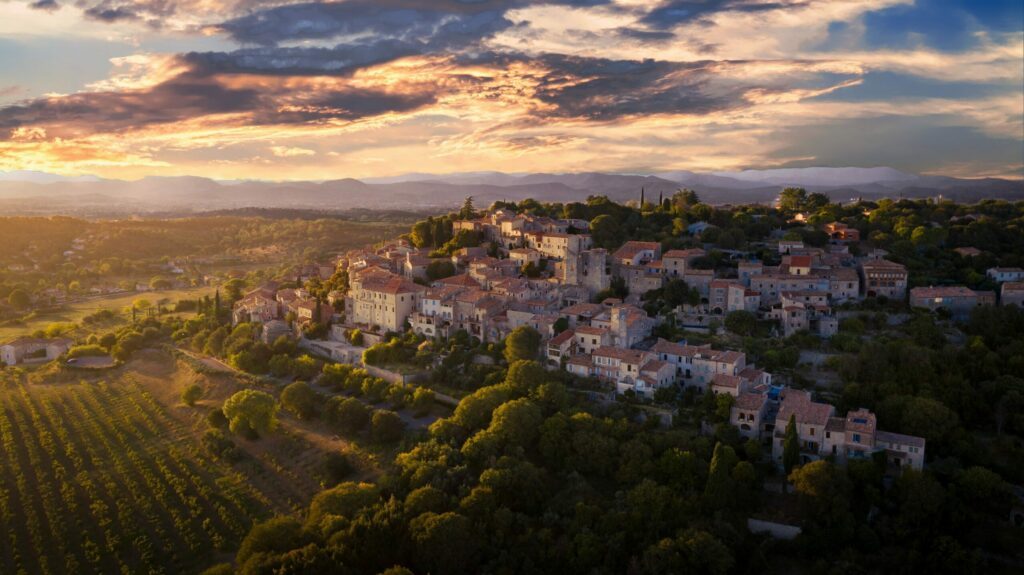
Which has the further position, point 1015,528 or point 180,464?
point 180,464

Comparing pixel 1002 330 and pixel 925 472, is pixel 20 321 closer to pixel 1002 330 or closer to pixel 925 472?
pixel 925 472

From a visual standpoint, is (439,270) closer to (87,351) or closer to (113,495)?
(113,495)

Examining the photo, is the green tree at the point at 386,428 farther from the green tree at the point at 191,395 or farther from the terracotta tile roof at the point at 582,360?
the green tree at the point at 191,395

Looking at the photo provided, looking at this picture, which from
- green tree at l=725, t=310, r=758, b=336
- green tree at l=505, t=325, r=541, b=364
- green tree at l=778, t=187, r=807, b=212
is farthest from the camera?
green tree at l=778, t=187, r=807, b=212

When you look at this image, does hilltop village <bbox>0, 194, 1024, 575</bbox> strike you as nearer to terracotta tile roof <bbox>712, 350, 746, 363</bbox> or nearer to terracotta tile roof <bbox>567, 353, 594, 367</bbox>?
terracotta tile roof <bbox>567, 353, 594, 367</bbox>

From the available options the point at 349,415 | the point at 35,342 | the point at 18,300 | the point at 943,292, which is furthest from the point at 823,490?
the point at 18,300

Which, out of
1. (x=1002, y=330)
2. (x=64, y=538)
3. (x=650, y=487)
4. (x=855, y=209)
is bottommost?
(x=64, y=538)

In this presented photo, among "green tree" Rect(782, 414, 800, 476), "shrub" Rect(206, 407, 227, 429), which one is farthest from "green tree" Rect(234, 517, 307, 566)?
"green tree" Rect(782, 414, 800, 476)

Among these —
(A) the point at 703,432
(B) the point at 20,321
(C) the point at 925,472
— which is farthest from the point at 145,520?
(B) the point at 20,321
